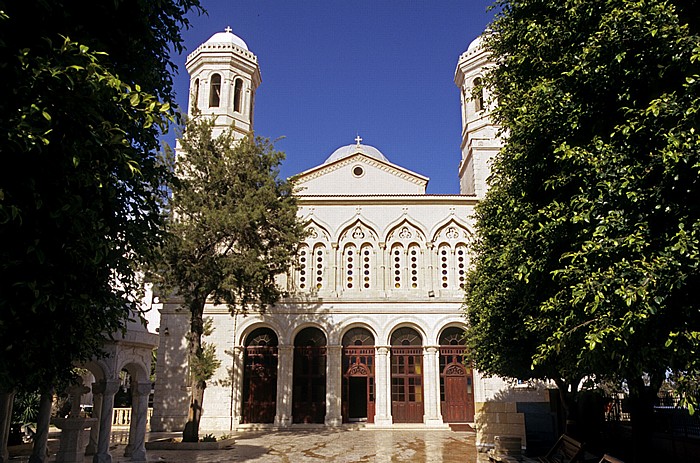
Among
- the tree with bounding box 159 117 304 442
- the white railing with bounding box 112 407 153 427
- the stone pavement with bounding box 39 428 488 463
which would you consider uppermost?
the tree with bounding box 159 117 304 442

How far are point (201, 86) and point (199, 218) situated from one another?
12.1 metres

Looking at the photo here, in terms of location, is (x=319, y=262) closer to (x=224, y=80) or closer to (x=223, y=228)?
(x=223, y=228)

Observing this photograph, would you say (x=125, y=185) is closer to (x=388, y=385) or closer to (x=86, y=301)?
(x=86, y=301)

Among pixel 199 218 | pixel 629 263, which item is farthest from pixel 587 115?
pixel 199 218

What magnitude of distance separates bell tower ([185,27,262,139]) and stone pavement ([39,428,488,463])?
1438 centimetres

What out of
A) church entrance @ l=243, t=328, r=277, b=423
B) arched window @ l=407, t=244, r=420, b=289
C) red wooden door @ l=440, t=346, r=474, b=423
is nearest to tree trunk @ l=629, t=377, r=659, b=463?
red wooden door @ l=440, t=346, r=474, b=423

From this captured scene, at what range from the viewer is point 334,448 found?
16484mm

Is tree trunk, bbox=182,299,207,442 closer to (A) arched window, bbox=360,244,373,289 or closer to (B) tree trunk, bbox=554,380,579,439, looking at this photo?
(A) arched window, bbox=360,244,373,289

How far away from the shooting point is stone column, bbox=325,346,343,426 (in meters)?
22.8

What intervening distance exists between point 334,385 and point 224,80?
15.4 metres

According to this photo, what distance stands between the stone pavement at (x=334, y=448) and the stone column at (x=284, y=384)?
1.44 m

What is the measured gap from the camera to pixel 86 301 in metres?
5.86

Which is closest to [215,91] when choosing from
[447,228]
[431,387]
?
[447,228]

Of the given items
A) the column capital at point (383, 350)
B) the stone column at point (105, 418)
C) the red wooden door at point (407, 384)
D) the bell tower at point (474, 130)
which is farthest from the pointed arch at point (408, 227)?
the stone column at point (105, 418)
